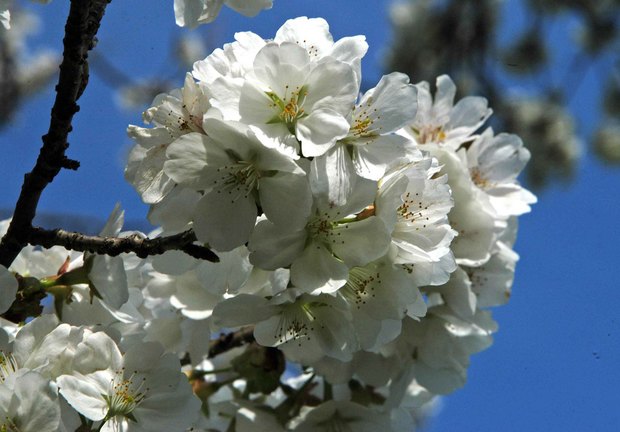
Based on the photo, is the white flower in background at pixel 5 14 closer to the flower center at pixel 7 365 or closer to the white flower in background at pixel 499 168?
the flower center at pixel 7 365

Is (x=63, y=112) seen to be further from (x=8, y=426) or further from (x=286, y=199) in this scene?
(x=8, y=426)

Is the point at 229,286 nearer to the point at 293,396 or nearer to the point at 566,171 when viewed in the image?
the point at 293,396

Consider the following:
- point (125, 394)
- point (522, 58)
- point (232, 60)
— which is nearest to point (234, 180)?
point (232, 60)

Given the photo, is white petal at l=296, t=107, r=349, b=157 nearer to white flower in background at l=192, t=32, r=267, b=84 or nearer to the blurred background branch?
white flower in background at l=192, t=32, r=267, b=84

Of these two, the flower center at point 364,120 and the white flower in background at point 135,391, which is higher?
the flower center at point 364,120

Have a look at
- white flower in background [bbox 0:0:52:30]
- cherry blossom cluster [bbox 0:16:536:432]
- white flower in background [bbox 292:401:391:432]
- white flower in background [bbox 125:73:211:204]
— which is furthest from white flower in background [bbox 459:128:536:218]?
white flower in background [bbox 0:0:52:30]

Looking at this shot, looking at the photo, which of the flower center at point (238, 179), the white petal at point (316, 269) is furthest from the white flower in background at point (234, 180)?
the white petal at point (316, 269)

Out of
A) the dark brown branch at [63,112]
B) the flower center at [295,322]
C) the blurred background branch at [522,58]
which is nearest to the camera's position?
the dark brown branch at [63,112]
